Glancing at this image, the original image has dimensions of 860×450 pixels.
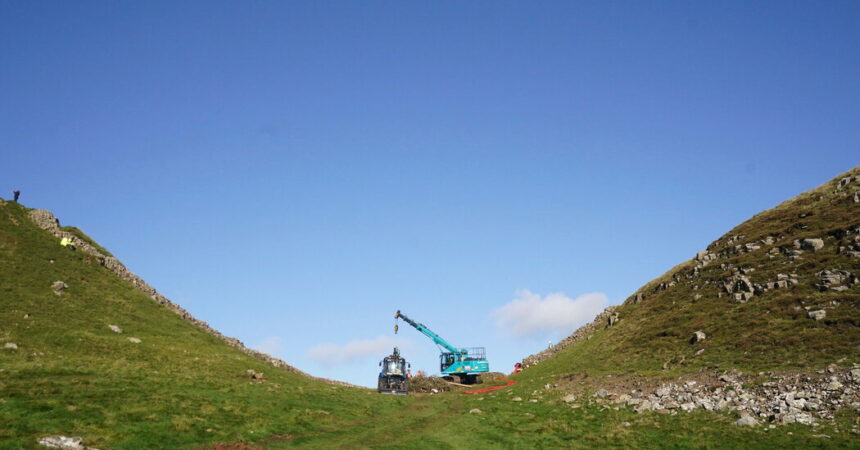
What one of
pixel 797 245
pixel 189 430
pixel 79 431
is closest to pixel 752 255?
pixel 797 245

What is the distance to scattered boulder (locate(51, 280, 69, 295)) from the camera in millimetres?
63556

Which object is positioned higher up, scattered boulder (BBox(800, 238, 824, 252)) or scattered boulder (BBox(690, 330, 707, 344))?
scattered boulder (BBox(800, 238, 824, 252))

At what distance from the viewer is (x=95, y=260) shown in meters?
78.6

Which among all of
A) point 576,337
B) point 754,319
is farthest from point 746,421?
point 576,337

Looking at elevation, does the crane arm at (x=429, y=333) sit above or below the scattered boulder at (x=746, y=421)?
above

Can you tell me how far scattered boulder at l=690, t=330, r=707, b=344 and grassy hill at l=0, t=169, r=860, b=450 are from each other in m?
0.74

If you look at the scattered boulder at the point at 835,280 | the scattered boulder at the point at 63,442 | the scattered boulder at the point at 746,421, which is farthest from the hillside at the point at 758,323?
the scattered boulder at the point at 63,442

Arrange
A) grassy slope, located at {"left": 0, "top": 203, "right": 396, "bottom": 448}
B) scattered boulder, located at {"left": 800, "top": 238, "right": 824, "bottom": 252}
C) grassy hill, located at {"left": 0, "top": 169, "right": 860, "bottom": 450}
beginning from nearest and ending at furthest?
grassy slope, located at {"left": 0, "top": 203, "right": 396, "bottom": 448}
grassy hill, located at {"left": 0, "top": 169, "right": 860, "bottom": 450}
scattered boulder, located at {"left": 800, "top": 238, "right": 824, "bottom": 252}

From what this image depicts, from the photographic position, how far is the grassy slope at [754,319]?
166 feet

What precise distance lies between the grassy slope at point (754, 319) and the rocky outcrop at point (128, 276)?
39.7 m

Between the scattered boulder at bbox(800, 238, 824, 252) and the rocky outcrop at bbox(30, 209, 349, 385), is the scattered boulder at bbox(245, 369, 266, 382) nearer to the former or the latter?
the rocky outcrop at bbox(30, 209, 349, 385)

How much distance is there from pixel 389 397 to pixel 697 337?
3453cm

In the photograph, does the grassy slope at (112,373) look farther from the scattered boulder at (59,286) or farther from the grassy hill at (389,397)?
the scattered boulder at (59,286)

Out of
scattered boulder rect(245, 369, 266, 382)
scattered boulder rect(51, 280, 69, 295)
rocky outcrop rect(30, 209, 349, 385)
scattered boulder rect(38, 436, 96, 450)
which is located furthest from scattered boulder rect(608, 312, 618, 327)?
scattered boulder rect(38, 436, 96, 450)
